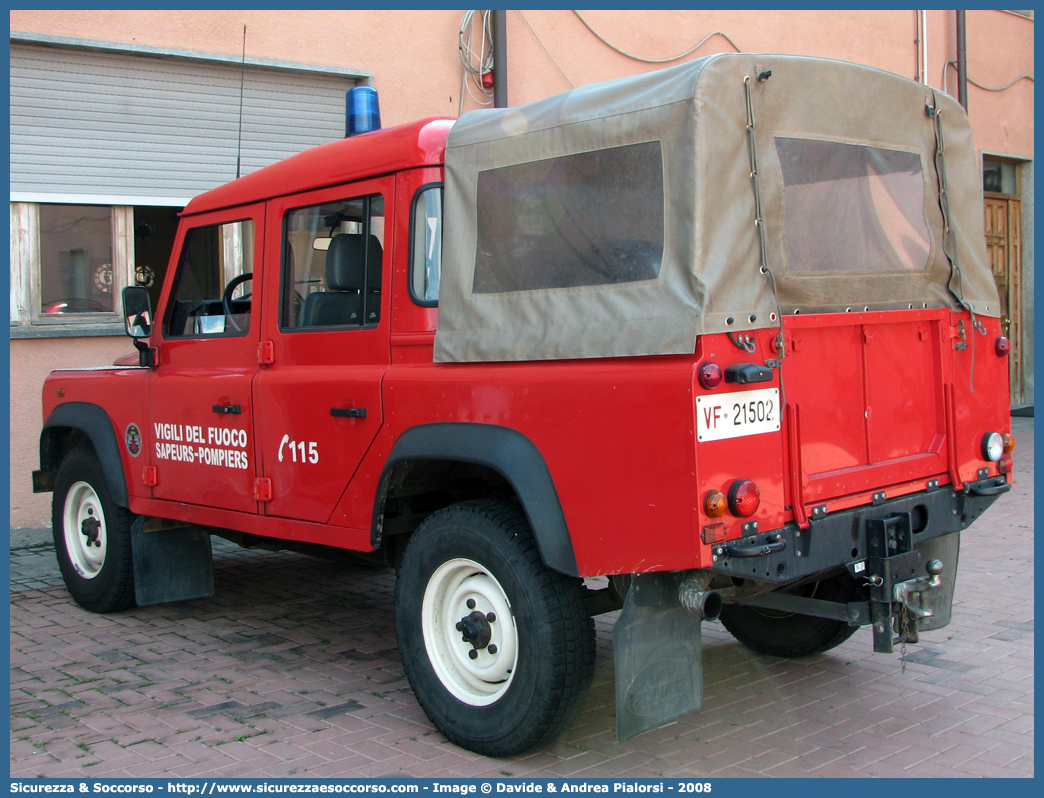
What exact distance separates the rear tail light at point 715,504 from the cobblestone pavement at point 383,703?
43.5 inches

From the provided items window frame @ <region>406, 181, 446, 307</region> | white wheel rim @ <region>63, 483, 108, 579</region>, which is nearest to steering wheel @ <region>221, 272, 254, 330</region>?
window frame @ <region>406, 181, 446, 307</region>

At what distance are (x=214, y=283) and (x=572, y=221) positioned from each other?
2.45 meters

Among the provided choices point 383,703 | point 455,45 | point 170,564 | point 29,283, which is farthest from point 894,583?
point 455,45

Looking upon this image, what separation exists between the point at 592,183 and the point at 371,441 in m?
1.41

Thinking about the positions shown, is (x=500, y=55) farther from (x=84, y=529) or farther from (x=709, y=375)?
(x=709, y=375)

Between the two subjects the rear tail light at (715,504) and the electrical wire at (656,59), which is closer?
the rear tail light at (715,504)

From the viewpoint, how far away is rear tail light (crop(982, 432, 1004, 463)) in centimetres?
416

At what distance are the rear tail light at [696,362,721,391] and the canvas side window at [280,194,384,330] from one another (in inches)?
65.0

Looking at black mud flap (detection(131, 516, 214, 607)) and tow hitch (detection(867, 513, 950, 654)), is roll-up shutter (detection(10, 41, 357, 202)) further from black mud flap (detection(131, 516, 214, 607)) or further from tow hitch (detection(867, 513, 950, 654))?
tow hitch (detection(867, 513, 950, 654))

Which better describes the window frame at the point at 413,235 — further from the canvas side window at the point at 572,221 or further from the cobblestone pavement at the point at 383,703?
the cobblestone pavement at the point at 383,703

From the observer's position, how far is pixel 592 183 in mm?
3592

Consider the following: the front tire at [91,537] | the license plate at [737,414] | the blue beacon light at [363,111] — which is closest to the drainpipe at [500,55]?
the blue beacon light at [363,111]

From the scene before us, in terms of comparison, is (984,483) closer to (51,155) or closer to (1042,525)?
(1042,525)

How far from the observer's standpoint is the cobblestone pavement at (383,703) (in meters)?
3.80
